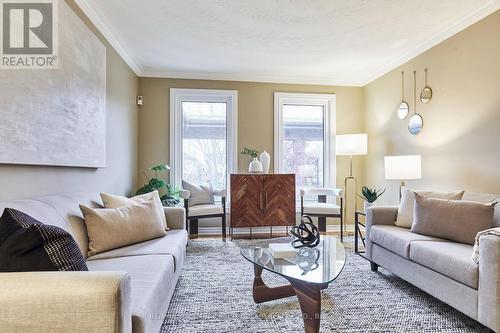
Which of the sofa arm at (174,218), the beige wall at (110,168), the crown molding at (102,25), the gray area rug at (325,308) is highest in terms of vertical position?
the crown molding at (102,25)

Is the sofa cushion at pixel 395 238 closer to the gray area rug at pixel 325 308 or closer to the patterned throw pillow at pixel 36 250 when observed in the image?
the gray area rug at pixel 325 308

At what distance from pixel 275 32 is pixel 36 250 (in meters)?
2.87

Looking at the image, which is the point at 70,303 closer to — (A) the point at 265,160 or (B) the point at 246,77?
(A) the point at 265,160

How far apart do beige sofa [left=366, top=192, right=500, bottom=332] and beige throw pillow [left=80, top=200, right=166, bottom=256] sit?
2.01 metres

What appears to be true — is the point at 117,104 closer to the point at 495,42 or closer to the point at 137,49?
the point at 137,49

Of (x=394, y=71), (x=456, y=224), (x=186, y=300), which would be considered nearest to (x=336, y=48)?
(x=394, y=71)

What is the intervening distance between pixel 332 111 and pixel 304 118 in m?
0.48

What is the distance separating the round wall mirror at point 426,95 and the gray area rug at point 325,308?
2017 millimetres

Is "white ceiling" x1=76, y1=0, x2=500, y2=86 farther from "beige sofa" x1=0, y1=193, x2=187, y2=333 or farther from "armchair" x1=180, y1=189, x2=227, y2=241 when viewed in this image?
"beige sofa" x1=0, y1=193, x2=187, y2=333

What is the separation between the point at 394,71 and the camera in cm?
399

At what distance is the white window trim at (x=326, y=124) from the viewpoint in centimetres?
Answer: 464

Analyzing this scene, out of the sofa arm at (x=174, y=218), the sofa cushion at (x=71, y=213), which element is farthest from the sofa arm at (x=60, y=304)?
the sofa arm at (x=174, y=218)

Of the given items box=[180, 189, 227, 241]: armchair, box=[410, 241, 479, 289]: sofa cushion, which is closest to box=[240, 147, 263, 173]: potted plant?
box=[180, 189, 227, 241]: armchair

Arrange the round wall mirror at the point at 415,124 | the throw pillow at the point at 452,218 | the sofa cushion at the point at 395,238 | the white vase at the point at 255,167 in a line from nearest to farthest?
the throw pillow at the point at 452,218 → the sofa cushion at the point at 395,238 → the round wall mirror at the point at 415,124 → the white vase at the point at 255,167
